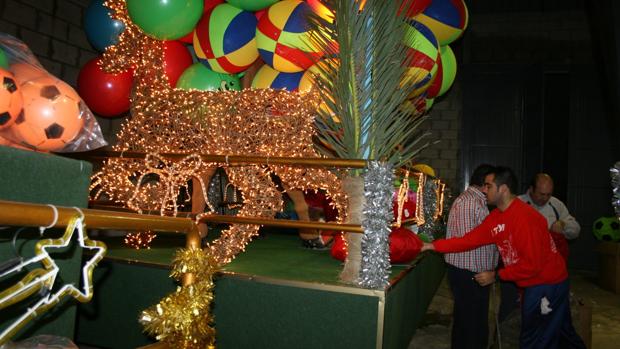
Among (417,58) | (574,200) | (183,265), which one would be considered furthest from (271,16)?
(574,200)

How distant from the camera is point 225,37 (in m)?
4.27

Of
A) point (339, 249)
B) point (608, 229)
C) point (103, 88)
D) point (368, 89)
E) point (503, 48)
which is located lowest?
point (339, 249)

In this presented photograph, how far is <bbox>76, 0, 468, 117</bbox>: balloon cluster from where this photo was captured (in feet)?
12.9

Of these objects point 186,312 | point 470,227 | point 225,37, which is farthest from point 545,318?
point 225,37

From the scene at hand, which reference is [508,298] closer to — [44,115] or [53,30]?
[44,115]

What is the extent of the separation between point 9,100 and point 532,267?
3330 mm

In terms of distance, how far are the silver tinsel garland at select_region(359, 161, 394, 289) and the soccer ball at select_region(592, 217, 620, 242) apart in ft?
23.3

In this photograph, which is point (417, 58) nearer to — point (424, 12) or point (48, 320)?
point (424, 12)

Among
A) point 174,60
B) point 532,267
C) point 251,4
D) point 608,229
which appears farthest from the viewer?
point 608,229

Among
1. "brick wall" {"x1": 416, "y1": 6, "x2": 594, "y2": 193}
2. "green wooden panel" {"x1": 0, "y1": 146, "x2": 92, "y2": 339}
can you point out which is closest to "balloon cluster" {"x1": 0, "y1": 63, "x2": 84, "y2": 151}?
"green wooden panel" {"x1": 0, "y1": 146, "x2": 92, "y2": 339}

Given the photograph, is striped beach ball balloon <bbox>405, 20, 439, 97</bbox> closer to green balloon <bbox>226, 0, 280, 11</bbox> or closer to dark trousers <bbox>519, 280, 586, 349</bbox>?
green balloon <bbox>226, 0, 280, 11</bbox>

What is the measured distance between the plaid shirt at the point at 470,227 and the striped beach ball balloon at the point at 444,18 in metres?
1.65

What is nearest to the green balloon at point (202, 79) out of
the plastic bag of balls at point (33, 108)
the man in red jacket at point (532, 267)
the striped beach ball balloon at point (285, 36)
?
the striped beach ball balloon at point (285, 36)

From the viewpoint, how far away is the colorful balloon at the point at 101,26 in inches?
187
